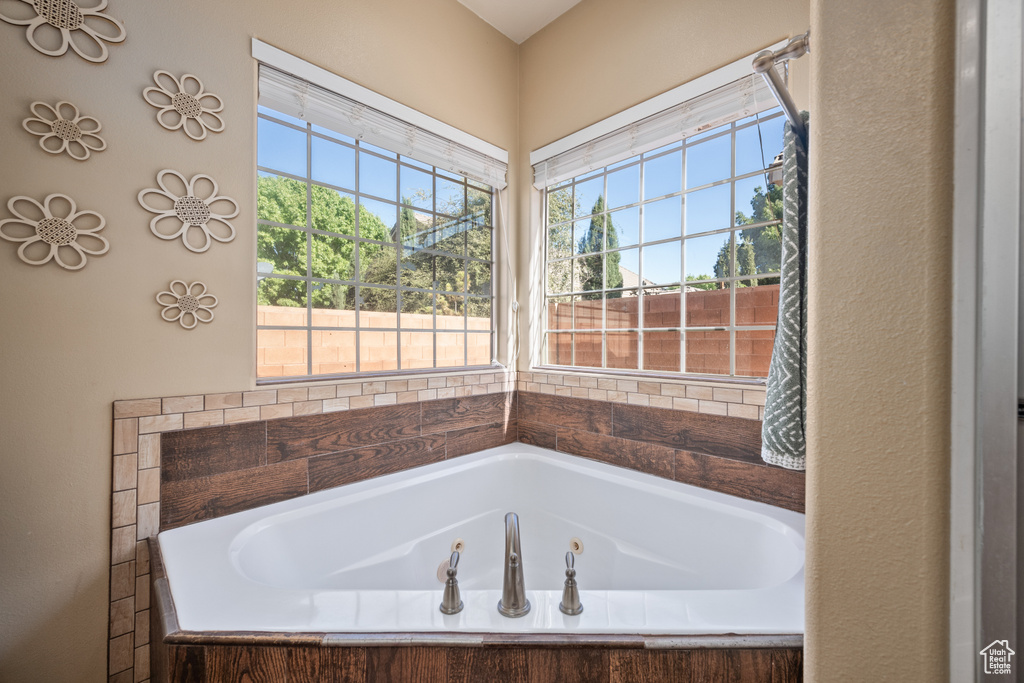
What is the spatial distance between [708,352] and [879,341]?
1.57 meters

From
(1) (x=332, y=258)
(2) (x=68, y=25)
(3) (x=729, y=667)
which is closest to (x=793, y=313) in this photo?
(3) (x=729, y=667)

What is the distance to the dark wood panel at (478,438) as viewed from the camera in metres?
2.35

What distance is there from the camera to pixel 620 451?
7.22 feet

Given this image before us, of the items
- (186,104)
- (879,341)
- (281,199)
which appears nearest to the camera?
(879,341)

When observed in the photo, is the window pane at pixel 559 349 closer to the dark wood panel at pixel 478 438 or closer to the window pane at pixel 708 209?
the dark wood panel at pixel 478 438

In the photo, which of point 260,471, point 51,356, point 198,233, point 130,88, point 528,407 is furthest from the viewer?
point 528,407

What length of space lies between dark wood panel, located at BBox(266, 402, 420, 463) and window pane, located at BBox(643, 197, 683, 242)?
1.45 meters

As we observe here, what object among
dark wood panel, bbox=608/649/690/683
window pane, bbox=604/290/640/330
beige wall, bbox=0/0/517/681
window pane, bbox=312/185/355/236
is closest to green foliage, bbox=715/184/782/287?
window pane, bbox=604/290/640/330

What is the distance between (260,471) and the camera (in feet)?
5.57

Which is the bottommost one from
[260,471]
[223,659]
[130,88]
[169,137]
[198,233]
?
[223,659]

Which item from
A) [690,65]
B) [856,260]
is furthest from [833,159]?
[690,65]

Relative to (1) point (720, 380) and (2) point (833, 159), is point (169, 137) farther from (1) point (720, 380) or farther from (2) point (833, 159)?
(1) point (720, 380)

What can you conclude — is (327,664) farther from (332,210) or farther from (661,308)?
(661,308)

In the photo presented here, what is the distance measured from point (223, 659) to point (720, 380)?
185cm
